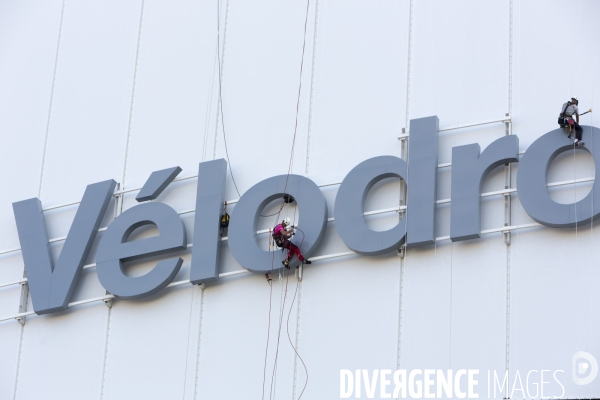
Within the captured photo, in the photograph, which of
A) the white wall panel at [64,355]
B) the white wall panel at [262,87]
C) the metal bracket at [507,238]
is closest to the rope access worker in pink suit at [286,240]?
the white wall panel at [262,87]

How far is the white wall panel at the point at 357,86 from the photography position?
14719 millimetres

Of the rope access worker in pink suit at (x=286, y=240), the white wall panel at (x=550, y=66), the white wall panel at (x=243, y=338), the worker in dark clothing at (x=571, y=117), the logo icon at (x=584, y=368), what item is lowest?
the logo icon at (x=584, y=368)

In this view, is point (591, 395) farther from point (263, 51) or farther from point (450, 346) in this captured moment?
point (263, 51)

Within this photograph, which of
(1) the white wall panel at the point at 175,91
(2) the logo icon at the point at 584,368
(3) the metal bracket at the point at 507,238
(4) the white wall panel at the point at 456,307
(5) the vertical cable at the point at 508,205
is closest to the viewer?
(2) the logo icon at the point at 584,368

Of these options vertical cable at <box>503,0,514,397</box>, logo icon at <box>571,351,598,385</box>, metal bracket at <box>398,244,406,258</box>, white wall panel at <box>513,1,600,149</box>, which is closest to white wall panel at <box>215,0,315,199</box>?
metal bracket at <box>398,244,406,258</box>

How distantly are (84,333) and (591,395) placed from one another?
23.0ft

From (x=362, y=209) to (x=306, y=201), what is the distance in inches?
31.5

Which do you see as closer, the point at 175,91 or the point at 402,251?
the point at 402,251

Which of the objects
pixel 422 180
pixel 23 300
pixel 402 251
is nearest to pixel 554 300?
pixel 402 251

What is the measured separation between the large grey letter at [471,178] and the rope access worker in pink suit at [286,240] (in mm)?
1984

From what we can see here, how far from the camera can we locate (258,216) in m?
14.9

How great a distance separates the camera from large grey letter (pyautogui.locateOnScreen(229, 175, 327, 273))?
1430 centimetres

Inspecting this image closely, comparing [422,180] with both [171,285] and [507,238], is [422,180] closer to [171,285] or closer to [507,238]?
[507,238]

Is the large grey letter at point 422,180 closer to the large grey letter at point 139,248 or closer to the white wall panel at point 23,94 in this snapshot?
the large grey letter at point 139,248
